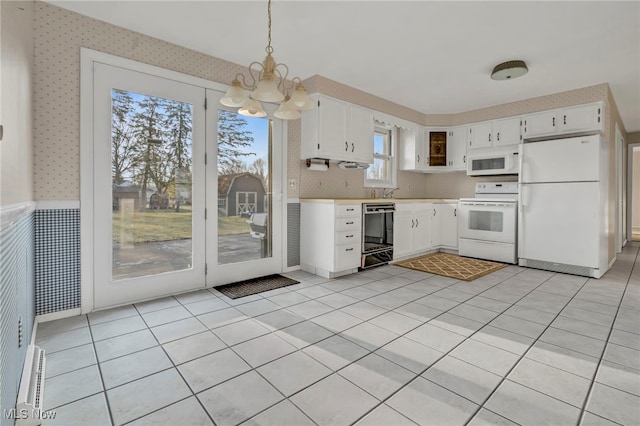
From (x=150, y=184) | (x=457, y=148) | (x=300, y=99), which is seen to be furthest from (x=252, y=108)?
(x=457, y=148)

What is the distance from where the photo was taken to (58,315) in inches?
98.9

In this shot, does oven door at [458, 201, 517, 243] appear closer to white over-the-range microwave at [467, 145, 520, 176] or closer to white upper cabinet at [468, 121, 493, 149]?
white over-the-range microwave at [467, 145, 520, 176]

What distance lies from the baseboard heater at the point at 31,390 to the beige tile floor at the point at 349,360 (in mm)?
52

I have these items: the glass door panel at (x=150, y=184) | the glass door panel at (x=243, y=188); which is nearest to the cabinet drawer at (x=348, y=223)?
the glass door panel at (x=243, y=188)

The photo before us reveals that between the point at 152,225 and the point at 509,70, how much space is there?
420cm

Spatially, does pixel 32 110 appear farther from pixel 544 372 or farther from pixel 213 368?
→ pixel 544 372

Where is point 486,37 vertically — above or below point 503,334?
above

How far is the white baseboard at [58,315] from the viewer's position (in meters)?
2.43

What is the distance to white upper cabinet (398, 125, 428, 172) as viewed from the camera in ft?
18.4

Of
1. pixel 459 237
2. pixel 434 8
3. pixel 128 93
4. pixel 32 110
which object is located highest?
pixel 434 8

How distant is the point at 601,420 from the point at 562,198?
11.4 ft

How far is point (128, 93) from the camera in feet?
9.34

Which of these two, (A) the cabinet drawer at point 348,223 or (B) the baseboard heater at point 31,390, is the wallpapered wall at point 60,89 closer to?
(B) the baseboard heater at point 31,390

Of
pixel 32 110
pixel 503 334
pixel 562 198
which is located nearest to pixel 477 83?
pixel 562 198
